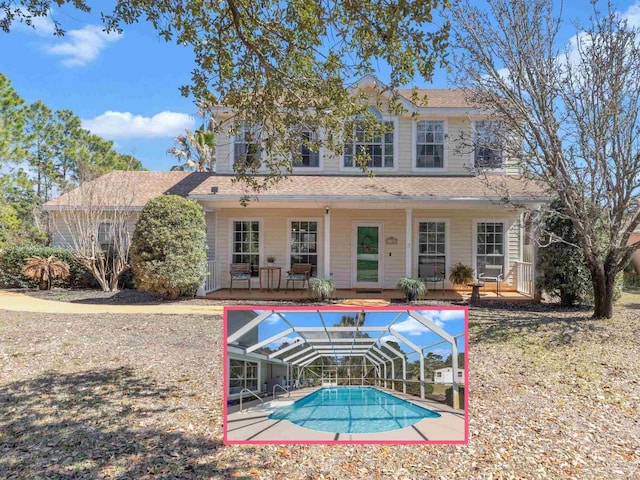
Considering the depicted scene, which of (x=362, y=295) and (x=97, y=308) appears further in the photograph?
(x=362, y=295)

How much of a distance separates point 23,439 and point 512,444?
4282 mm

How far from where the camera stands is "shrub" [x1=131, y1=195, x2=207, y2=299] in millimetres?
11023

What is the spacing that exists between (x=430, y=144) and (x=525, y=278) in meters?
5.35

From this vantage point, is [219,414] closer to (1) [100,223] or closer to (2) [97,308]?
(2) [97,308]

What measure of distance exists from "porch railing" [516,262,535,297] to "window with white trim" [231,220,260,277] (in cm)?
856

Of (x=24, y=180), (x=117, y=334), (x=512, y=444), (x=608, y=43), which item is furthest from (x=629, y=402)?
(x=24, y=180)

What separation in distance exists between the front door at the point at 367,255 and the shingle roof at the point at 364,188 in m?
1.68

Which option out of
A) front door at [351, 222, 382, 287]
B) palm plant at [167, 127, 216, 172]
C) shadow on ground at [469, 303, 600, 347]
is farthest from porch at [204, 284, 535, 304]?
palm plant at [167, 127, 216, 172]

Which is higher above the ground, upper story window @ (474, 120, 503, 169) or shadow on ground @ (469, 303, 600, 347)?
upper story window @ (474, 120, 503, 169)

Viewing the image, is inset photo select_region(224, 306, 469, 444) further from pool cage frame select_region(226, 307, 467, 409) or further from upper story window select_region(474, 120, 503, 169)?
upper story window select_region(474, 120, 503, 169)

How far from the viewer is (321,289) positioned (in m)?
11.3

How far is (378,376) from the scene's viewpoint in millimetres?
2213

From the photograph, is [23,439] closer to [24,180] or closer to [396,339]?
[396,339]

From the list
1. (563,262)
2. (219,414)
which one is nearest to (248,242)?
(563,262)
